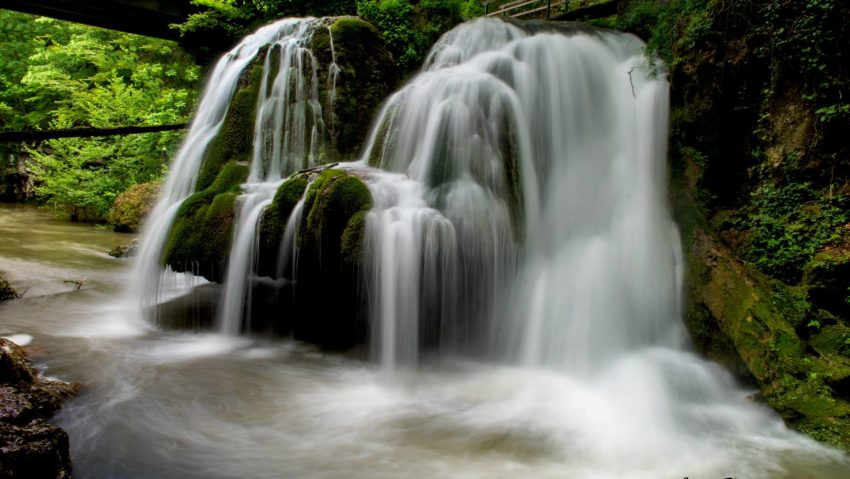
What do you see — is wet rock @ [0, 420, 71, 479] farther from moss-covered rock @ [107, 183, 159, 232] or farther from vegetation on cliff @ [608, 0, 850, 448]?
moss-covered rock @ [107, 183, 159, 232]

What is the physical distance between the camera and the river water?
363cm

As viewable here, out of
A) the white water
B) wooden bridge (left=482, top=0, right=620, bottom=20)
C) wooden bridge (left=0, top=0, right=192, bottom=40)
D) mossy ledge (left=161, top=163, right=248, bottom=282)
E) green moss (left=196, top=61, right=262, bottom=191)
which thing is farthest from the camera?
wooden bridge (left=0, top=0, right=192, bottom=40)

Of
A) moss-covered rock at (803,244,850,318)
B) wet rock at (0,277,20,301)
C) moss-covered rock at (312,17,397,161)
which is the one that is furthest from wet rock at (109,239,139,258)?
moss-covered rock at (803,244,850,318)

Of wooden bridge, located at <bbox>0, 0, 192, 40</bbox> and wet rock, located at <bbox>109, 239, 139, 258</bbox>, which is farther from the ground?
wooden bridge, located at <bbox>0, 0, 192, 40</bbox>

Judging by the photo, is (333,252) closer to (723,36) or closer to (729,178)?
(729,178)

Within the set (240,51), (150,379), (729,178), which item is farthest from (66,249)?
(729,178)

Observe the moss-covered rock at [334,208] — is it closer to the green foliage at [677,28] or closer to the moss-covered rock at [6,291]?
the green foliage at [677,28]

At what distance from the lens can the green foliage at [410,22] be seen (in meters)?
9.27

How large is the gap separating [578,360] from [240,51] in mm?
8102

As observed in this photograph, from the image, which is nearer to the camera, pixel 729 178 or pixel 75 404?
pixel 75 404

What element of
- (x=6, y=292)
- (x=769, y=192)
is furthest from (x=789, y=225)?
(x=6, y=292)

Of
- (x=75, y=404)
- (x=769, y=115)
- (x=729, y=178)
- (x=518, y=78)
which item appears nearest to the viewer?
(x=75, y=404)

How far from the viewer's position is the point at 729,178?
6.52 meters

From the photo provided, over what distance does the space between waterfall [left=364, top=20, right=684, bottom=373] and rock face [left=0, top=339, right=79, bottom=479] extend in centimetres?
300
